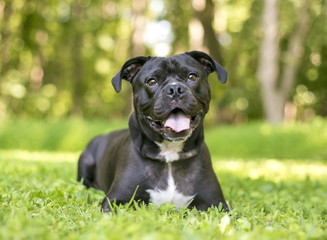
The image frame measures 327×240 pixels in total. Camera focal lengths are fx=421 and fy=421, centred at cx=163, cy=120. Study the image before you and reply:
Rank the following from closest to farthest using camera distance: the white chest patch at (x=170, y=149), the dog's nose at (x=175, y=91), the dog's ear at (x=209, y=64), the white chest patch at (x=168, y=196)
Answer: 1. the dog's nose at (x=175, y=91)
2. the white chest patch at (x=168, y=196)
3. the white chest patch at (x=170, y=149)
4. the dog's ear at (x=209, y=64)

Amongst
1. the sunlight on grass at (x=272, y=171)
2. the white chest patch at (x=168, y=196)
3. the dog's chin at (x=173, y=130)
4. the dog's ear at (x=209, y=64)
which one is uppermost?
the dog's ear at (x=209, y=64)

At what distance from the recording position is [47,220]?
2742mm

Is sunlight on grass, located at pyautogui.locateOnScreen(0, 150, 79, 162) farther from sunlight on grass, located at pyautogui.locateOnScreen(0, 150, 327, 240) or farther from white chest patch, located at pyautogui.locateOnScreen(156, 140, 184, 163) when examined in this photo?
white chest patch, located at pyautogui.locateOnScreen(156, 140, 184, 163)

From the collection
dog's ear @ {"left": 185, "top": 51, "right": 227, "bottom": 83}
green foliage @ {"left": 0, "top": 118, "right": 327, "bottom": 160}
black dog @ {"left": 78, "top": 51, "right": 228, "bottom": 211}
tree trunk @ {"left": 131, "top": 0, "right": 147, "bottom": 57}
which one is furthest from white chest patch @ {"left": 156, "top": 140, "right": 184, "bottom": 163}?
tree trunk @ {"left": 131, "top": 0, "right": 147, "bottom": 57}

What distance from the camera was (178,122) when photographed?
12.4 feet

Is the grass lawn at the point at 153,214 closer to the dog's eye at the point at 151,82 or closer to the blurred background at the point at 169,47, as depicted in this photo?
the dog's eye at the point at 151,82

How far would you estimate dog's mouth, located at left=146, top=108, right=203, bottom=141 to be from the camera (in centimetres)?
373

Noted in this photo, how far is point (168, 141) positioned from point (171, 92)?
0.49 metres

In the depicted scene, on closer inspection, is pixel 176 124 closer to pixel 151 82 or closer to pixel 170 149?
pixel 170 149

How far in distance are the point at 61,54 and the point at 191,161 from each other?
96.6 feet

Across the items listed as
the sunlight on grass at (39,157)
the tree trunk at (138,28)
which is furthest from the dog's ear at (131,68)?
the tree trunk at (138,28)

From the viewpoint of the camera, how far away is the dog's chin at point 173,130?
3.73 m

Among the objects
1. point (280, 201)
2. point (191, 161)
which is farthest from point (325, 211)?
point (191, 161)

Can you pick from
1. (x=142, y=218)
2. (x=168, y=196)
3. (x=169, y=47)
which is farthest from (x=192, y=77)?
(x=169, y=47)
